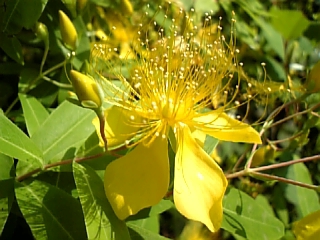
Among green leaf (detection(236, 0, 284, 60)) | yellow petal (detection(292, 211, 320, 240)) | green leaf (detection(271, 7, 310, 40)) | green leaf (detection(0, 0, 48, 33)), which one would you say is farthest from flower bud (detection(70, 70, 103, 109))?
green leaf (detection(271, 7, 310, 40))

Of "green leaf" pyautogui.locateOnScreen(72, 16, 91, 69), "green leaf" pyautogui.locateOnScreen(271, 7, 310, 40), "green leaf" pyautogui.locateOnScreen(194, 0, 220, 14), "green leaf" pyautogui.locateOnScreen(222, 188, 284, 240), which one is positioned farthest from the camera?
"green leaf" pyautogui.locateOnScreen(271, 7, 310, 40)

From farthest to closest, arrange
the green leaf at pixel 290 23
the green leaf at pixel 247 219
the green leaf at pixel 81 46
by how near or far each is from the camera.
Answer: the green leaf at pixel 290 23 → the green leaf at pixel 81 46 → the green leaf at pixel 247 219

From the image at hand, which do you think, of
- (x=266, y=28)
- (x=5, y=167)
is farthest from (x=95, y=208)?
(x=266, y=28)

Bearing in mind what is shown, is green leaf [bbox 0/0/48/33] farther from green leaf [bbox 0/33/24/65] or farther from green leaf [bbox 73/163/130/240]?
green leaf [bbox 73/163/130/240]

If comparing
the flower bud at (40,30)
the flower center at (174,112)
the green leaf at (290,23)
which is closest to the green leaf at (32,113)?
the flower bud at (40,30)

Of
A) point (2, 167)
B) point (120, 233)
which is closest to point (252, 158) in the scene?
point (120, 233)

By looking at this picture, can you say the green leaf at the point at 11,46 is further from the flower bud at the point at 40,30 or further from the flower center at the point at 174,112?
the flower center at the point at 174,112

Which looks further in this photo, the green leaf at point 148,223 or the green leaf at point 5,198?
the green leaf at point 148,223

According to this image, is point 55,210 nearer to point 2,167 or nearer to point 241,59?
point 2,167
